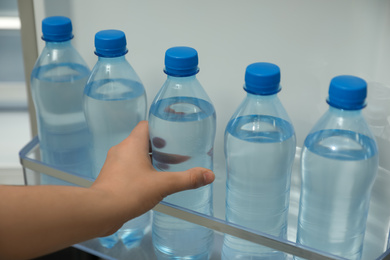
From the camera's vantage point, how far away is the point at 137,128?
2.91ft

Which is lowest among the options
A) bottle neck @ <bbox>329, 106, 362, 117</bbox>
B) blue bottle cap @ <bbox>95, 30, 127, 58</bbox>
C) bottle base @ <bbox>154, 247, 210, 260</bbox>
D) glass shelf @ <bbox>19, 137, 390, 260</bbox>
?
bottle base @ <bbox>154, 247, 210, 260</bbox>

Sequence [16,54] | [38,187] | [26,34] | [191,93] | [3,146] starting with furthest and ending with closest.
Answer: [16,54], [3,146], [26,34], [191,93], [38,187]

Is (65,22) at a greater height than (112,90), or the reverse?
(65,22)

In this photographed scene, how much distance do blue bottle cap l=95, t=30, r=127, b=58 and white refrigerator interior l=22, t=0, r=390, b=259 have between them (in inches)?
4.6

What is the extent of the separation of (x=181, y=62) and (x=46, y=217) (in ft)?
1.01

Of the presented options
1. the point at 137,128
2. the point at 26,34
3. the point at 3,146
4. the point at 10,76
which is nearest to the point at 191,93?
the point at 137,128

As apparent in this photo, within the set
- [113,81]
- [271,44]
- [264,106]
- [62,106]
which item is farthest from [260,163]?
[62,106]

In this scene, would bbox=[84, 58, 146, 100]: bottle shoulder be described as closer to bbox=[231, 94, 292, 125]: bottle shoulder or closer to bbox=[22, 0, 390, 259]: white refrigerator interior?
bbox=[22, 0, 390, 259]: white refrigerator interior

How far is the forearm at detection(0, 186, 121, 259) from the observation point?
69 centimetres

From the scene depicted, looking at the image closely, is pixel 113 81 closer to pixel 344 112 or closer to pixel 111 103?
pixel 111 103

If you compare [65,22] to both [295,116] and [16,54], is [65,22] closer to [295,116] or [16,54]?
[295,116]

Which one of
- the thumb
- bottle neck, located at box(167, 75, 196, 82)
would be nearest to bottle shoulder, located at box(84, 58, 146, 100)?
bottle neck, located at box(167, 75, 196, 82)

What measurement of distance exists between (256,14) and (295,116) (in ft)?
0.66

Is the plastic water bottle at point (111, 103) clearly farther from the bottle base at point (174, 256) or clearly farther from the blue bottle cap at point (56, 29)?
the bottle base at point (174, 256)
